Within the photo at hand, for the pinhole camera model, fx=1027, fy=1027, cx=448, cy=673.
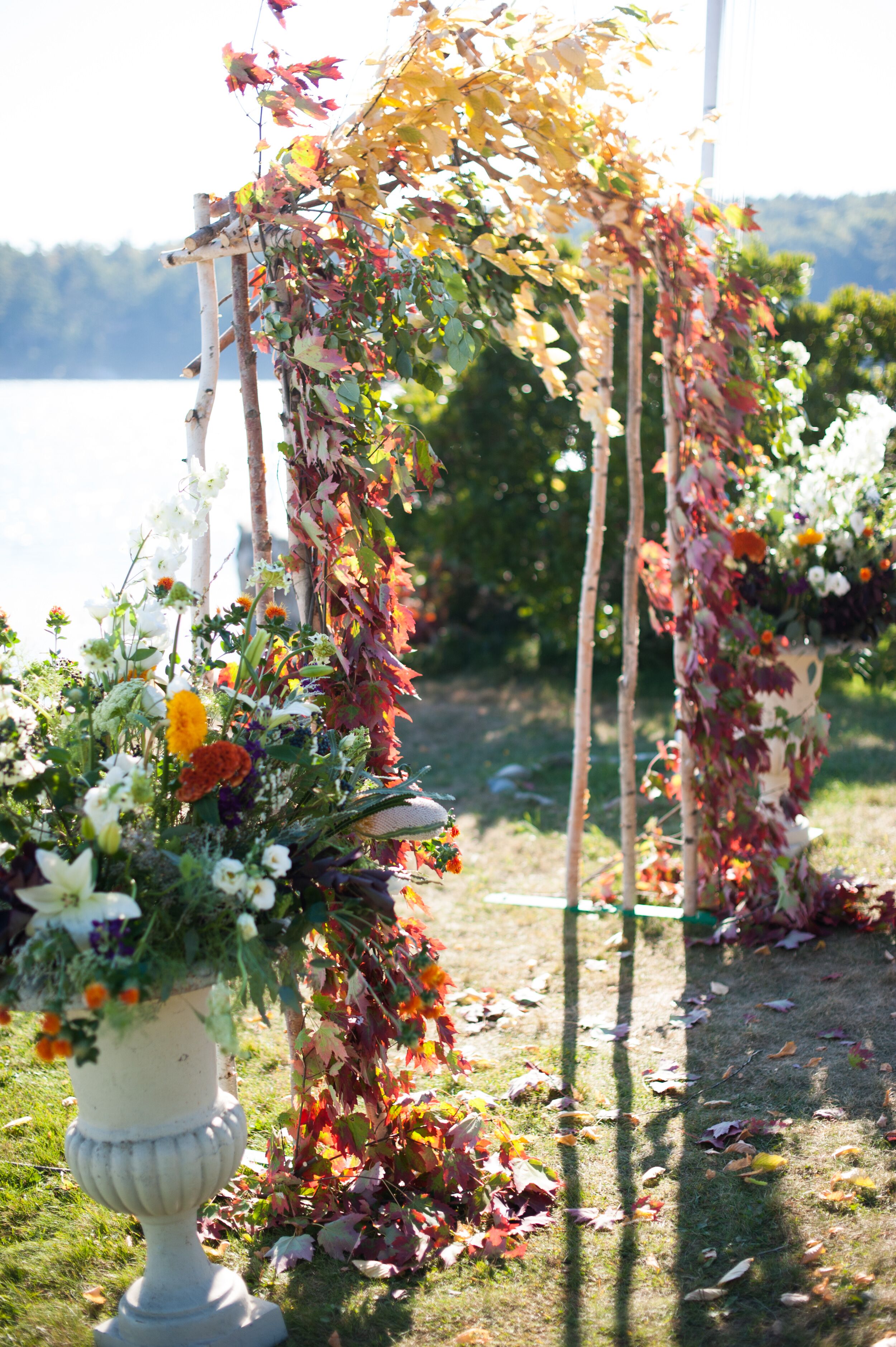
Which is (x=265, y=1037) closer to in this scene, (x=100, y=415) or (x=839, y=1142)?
(x=839, y=1142)

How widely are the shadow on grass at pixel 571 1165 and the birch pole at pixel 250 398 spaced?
1674 millimetres

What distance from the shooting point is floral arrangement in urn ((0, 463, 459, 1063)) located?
152 centimetres

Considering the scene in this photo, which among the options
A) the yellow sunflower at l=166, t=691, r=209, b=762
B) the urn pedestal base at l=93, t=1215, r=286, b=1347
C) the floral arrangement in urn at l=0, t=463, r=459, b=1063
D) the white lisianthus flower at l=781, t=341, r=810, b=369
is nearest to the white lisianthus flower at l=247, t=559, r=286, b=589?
the floral arrangement in urn at l=0, t=463, r=459, b=1063

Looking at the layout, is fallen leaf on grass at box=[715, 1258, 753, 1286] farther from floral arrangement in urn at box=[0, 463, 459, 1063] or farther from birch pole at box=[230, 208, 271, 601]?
birch pole at box=[230, 208, 271, 601]

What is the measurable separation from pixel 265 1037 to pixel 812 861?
2.50m

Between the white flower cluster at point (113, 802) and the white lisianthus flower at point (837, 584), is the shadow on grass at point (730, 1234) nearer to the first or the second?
the white flower cluster at point (113, 802)

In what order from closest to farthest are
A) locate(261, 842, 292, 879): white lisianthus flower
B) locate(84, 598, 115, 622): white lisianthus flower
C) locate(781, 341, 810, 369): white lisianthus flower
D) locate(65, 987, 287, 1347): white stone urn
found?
locate(261, 842, 292, 879): white lisianthus flower, locate(65, 987, 287, 1347): white stone urn, locate(84, 598, 115, 622): white lisianthus flower, locate(781, 341, 810, 369): white lisianthus flower

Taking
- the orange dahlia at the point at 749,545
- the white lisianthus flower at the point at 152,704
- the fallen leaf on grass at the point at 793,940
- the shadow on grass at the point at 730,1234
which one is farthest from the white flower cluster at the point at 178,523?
the fallen leaf on grass at the point at 793,940

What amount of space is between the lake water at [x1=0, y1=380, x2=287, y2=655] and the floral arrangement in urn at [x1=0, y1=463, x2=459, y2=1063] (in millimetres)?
123

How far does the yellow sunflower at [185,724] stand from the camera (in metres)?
1.65

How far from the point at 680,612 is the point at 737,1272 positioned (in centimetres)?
232

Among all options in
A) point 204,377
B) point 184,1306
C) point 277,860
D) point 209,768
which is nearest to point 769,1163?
point 184,1306

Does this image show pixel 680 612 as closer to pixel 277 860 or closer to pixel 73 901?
pixel 277 860

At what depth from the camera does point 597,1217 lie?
7.74 ft
